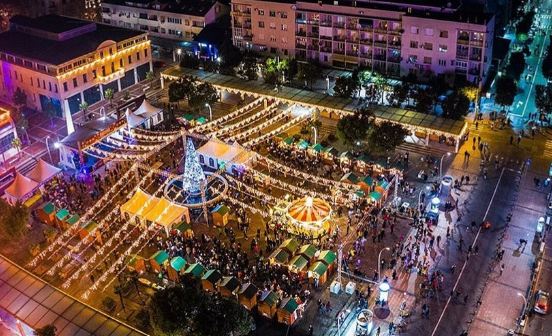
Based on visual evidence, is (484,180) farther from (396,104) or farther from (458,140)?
(396,104)

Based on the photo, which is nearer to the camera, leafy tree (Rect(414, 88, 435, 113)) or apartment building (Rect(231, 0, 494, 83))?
leafy tree (Rect(414, 88, 435, 113))

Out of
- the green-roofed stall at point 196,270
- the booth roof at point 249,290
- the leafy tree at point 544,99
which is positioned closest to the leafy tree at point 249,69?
the leafy tree at point 544,99

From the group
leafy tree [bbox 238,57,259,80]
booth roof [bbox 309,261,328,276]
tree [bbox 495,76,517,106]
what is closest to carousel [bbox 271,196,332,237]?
booth roof [bbox 309,261,328,276]

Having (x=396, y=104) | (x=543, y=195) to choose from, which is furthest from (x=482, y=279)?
(x=396, y=104)

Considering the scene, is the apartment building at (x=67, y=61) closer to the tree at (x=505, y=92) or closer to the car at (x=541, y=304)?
the tree at (x=505, y=92)

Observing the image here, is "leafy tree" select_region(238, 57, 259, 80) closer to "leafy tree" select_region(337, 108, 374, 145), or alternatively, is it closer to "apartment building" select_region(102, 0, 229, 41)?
"apartment building" select_region(102, 0, 229, 41)

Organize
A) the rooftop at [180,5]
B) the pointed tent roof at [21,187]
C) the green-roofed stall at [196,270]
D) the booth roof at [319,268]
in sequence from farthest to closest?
the rooftop at [180,5] < the pointed tent roof at [21,187] < the green-roofed stall at [196,270] < the booth roof at [319,268]

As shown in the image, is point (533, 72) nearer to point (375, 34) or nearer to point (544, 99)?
point (544, 99)
